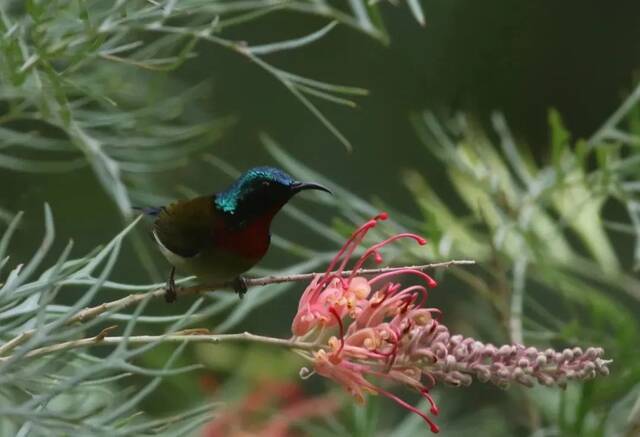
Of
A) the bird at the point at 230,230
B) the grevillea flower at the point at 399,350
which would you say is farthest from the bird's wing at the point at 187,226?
the grevillea flower at the point at 399,350

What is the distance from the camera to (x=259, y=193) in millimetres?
808

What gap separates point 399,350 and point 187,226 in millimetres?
305

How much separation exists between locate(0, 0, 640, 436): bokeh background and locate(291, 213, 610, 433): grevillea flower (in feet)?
0.67

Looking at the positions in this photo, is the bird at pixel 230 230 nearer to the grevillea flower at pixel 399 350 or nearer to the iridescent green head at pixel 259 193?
the iridescent green head at pixel 259 193

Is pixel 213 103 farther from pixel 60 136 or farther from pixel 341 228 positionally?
pixel 341 228

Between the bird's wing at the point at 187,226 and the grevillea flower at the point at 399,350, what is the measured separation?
0.72ft

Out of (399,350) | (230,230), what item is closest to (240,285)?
(230,230)

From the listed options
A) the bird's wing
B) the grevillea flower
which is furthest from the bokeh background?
the grevillea flower

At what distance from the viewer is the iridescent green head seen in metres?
0.80

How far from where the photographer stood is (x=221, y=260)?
2.60 ft

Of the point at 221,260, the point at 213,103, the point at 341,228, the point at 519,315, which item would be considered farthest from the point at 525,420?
the point at 213,103

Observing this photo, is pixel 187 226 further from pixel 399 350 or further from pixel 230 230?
pixel 399 350

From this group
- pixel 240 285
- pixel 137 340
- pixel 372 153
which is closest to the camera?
pixel 137 340

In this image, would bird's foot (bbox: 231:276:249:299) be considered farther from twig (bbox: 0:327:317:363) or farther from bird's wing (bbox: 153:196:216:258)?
twig (bbox: 0:327:317:363)
